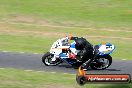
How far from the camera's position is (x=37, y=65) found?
22.8 m

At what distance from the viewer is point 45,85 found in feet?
61.1

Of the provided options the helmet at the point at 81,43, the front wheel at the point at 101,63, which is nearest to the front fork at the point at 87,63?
the front wheel at the point at 101,63

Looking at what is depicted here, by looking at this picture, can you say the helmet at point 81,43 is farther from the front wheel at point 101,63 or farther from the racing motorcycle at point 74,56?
the front wheel at point 101,63

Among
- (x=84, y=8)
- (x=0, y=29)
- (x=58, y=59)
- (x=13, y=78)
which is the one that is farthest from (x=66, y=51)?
(x=84, y=8)

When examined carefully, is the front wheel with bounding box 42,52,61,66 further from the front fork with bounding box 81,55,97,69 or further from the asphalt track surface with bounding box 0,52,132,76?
the front fork with bounding box 81,55,97,69

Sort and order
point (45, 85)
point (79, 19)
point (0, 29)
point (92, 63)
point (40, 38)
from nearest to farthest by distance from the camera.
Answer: point (45, 85)
point (92, 63)
point (40, 38)
point (0, 29)
point (79, 19)

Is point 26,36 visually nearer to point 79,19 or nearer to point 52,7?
point 79,19

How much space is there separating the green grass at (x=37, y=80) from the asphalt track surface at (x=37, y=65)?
112 cm

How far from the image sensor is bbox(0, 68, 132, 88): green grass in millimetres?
18531

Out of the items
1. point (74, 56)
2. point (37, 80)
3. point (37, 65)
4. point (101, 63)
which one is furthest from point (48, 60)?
point (37, 80)

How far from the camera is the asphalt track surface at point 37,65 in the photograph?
22047 mm

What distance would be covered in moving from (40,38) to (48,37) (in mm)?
728

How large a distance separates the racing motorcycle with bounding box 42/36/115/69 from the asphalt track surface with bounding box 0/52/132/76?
289mm

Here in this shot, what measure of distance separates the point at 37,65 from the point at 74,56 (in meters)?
1.90
